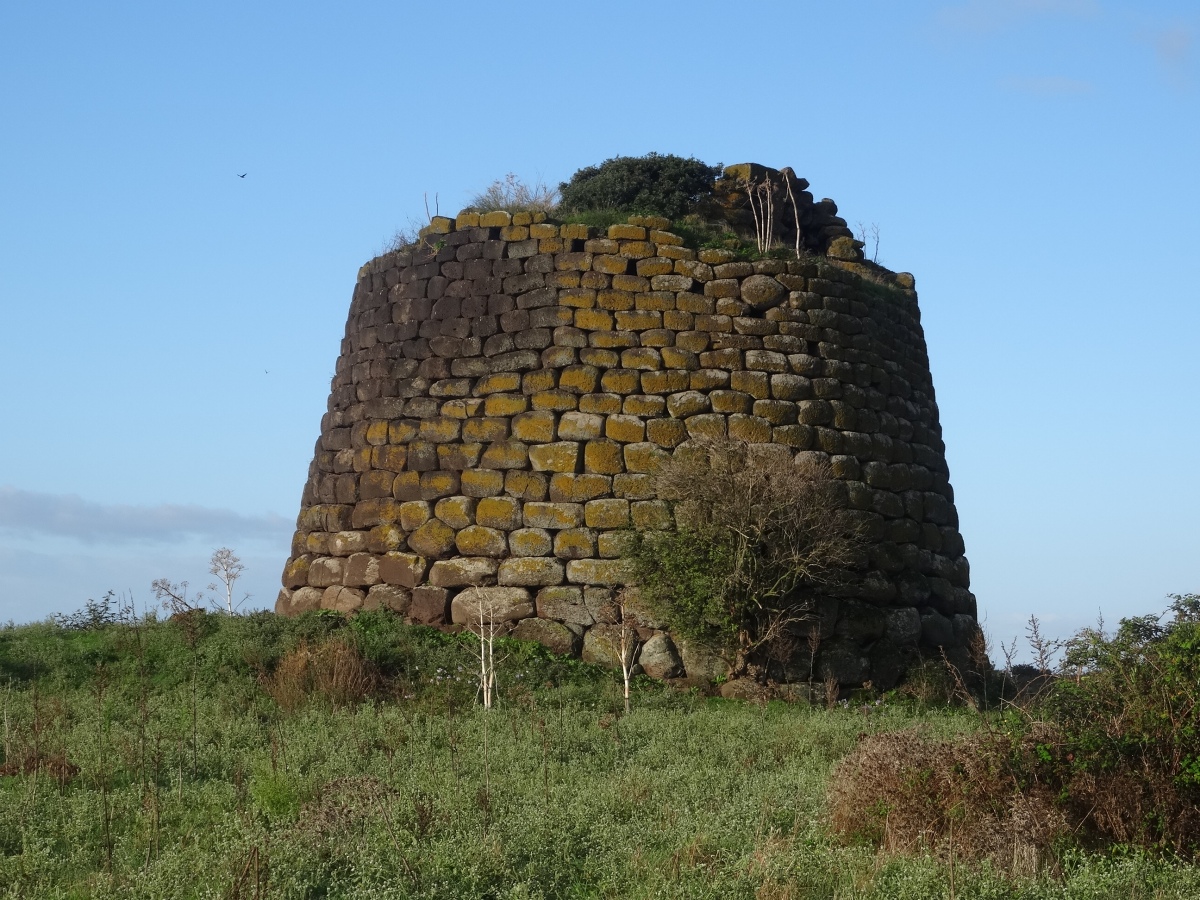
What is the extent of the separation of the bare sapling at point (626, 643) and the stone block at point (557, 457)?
52.1 inches

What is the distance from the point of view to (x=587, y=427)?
11.8 metres

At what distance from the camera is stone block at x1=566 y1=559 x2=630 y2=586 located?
11469 mm

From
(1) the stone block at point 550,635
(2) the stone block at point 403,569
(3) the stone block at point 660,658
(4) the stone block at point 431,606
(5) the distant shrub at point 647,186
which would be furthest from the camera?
(5) the distant shrub at point 647,186

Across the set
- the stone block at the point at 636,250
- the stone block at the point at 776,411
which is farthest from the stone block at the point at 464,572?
the stone block at the point at 636,250

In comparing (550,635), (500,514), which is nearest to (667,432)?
(500,514)

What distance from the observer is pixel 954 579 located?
13383 mm

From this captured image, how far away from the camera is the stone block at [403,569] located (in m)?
12.1

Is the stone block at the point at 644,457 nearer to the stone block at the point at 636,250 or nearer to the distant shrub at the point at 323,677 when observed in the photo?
the stone block at the point at 636,250

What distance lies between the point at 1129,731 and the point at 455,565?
696cm

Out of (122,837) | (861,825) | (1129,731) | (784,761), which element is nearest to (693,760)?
(784,761)

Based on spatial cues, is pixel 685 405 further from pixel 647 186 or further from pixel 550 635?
pixel 647 186

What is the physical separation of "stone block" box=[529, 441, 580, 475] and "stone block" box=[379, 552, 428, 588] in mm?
1512

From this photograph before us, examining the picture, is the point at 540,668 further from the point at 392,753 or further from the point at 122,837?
the point at 122,837

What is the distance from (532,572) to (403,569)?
140 cm
